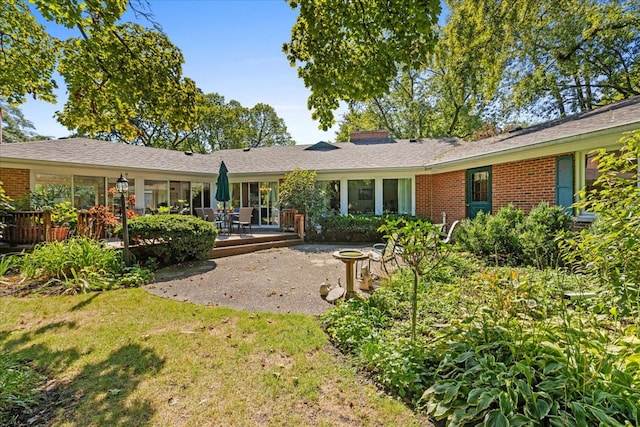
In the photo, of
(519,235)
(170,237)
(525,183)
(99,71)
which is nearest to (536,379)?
(519,235)

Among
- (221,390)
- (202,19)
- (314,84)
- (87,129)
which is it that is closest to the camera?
Result: (221,390)

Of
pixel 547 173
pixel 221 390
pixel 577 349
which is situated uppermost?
pixel 547 173

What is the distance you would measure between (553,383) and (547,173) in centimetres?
745

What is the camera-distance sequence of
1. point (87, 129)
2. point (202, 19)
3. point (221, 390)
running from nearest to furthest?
point (221, 390)
point (202, 19)
point (87, 129)

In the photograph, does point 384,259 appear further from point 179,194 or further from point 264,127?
point 264,127

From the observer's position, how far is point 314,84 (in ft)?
17.0

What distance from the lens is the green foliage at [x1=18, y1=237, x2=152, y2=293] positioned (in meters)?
6.39

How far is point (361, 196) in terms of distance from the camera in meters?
14.7

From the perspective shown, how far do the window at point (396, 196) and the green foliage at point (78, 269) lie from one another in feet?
34.0

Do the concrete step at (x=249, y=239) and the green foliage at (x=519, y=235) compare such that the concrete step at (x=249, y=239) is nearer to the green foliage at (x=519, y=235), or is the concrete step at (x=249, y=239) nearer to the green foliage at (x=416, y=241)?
the green foliage at (x=519, y=235)

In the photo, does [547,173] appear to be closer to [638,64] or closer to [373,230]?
[373,230]

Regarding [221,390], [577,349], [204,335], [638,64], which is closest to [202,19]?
[204,335]

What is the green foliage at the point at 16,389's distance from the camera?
2.76 m

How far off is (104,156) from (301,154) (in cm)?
929
